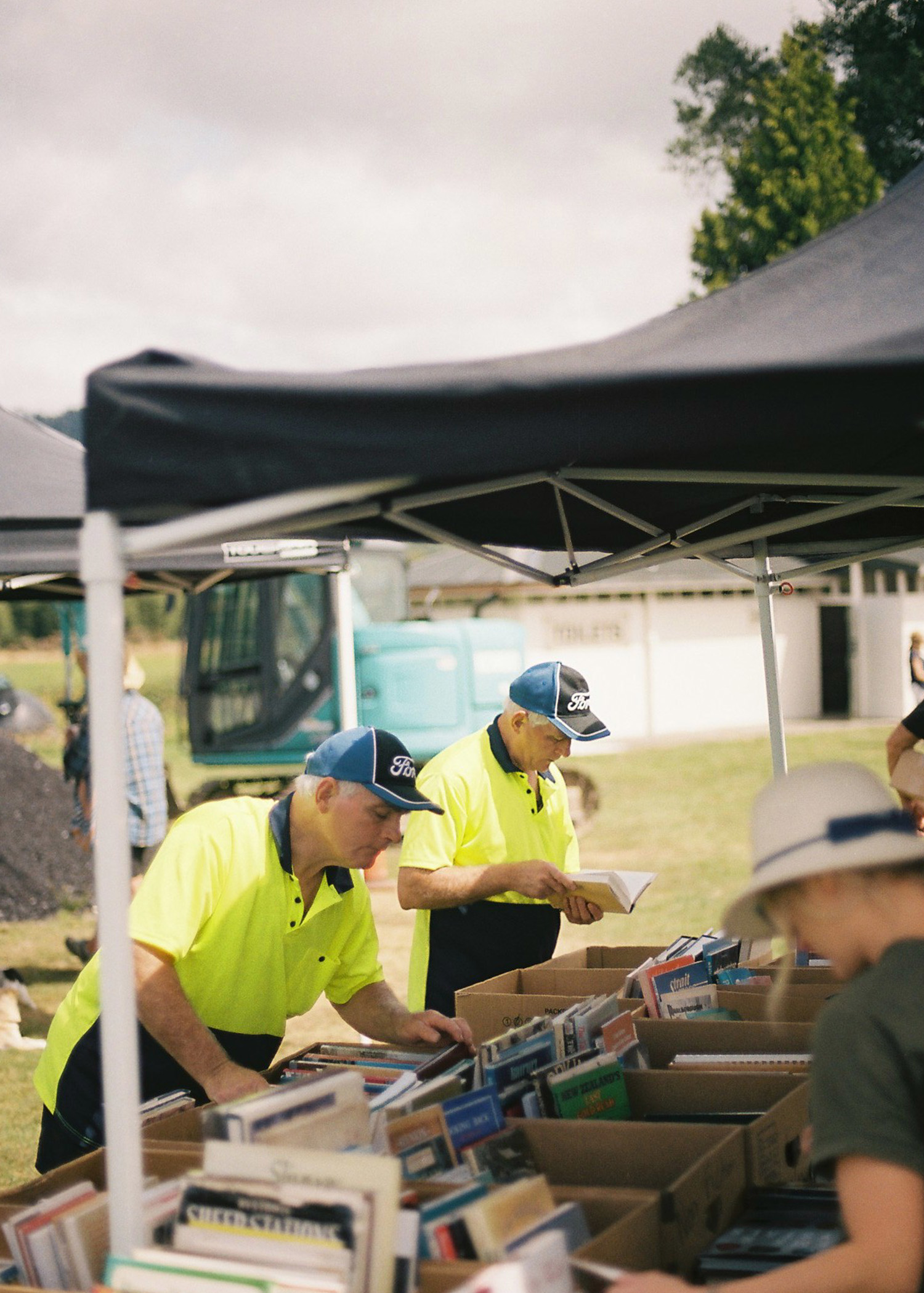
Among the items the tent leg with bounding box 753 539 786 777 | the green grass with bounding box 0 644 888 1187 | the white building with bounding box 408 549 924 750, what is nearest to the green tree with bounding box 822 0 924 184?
the white building with bounding box 408 549 924 750

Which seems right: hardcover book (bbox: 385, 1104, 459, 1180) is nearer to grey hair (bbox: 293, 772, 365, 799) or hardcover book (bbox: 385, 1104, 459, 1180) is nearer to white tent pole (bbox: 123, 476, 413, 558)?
grey hair (bbox: 293, 772, 365, 799)

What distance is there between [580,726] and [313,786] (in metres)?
1.20

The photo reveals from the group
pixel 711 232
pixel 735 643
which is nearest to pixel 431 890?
pixel 735 643

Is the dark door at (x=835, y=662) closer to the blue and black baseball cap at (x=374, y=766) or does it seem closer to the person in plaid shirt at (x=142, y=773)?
the person in plaid shirt at (x=142, y=773)

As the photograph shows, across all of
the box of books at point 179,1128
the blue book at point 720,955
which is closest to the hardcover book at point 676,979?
the blue book at point 720,955

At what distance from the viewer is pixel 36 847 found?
10.6m

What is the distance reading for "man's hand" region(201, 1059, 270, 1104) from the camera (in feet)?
8.50

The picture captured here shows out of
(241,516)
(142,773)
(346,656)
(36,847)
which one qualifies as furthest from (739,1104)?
(36,847)

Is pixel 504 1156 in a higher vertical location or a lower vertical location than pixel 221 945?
lower

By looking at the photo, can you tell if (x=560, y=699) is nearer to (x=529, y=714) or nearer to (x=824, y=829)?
(x=529, y=714)

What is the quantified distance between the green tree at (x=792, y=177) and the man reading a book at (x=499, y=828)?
2926 centimetres

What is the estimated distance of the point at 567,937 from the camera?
28.8ft

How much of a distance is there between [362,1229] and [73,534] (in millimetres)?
3262

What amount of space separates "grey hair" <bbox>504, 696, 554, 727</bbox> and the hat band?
2.21 metres
